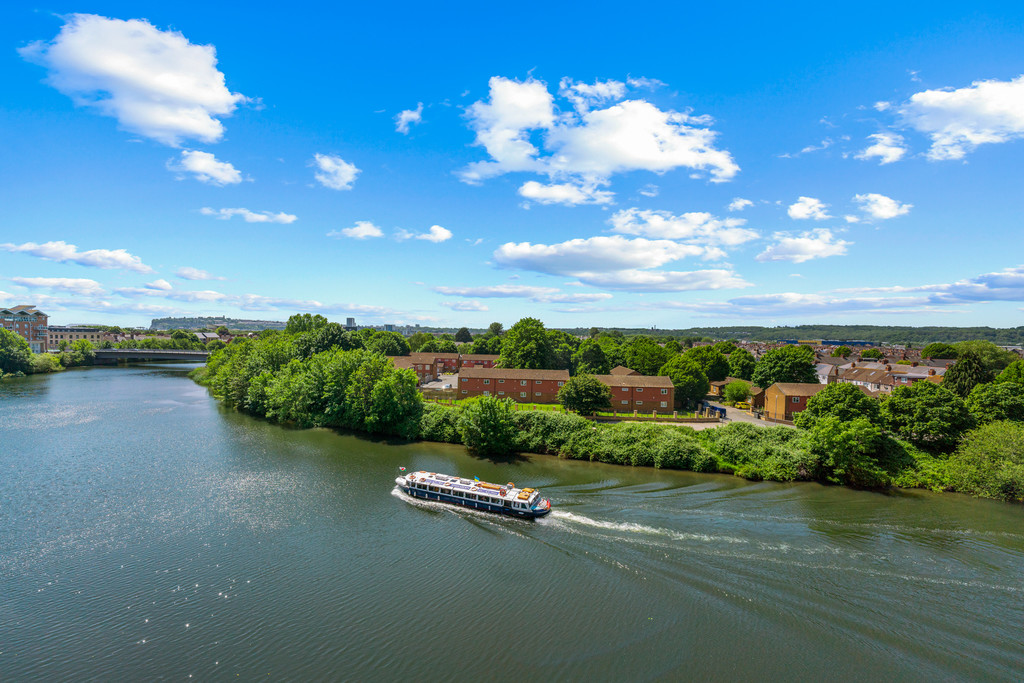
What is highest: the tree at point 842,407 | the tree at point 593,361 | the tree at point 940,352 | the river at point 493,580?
the tree at point 940,352

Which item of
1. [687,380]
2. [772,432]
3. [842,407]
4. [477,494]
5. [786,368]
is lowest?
[477,494]

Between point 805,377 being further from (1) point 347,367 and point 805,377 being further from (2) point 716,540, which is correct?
(1) point 347,367

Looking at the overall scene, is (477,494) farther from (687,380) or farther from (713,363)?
(713,363)

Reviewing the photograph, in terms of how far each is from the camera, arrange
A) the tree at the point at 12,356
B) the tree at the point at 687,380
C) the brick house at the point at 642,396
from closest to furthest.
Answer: the brick house at the point at 642,396, the tree at the point at 687,380, the tree at the point at 12,356

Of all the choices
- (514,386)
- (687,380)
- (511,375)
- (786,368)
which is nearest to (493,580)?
(514,386)

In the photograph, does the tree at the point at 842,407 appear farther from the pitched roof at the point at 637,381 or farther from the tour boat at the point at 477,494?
the tour boat at the point at 477,494

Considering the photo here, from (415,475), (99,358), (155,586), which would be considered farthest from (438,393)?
(99,358)

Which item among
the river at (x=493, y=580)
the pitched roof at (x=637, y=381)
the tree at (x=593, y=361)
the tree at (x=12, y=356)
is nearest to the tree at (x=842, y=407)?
the river at (x=493, y=580)

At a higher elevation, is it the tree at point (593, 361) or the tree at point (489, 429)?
the tree at point (593, 361)
